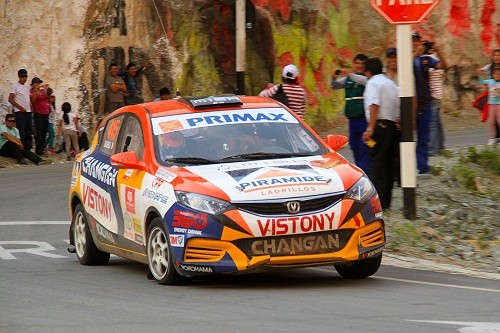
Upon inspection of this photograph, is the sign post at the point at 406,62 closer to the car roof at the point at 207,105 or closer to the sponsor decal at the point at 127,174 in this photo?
the car roof at the point at 207,105

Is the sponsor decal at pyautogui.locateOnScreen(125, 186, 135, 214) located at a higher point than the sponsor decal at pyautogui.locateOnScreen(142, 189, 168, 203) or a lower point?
lower

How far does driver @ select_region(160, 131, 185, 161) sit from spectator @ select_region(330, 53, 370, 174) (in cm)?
563

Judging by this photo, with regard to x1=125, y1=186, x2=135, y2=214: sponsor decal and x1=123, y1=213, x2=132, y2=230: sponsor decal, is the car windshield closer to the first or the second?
x1=125, y1=186, x2=135, y2=214: sponsor decal

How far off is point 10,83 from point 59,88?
1162mm

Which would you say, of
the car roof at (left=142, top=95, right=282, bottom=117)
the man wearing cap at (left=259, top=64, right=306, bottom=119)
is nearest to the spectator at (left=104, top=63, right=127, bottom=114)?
the man wearing cap at (left=259, top=64, right=306, bottom=119)

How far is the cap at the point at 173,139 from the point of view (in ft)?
39.6

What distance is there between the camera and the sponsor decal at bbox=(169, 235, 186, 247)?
432 inches

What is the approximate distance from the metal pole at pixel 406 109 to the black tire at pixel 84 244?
3.63m

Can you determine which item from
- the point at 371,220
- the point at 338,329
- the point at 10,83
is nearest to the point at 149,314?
the point at 338,329

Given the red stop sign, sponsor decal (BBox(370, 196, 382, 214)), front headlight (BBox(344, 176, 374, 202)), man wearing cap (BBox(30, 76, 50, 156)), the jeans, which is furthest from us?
man wearing cap (BBox(30, 76, 50, 156))

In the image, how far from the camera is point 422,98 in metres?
18.5

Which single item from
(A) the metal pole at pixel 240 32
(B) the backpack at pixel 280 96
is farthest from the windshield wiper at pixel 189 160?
(A) the metal pole at pixel 240 32

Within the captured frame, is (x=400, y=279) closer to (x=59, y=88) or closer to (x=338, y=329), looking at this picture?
(x=338, y=329)

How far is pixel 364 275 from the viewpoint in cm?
1172
